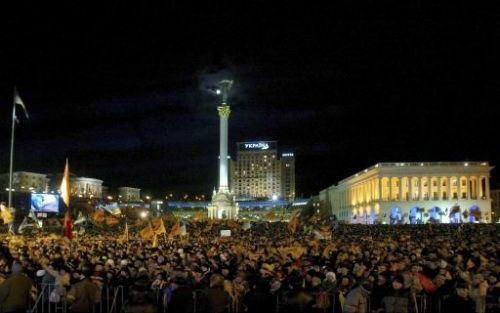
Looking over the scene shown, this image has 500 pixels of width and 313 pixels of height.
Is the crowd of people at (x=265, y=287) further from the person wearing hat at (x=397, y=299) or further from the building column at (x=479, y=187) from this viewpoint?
the building column at (x=479, y=187)

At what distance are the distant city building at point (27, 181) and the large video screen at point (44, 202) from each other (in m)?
46.2

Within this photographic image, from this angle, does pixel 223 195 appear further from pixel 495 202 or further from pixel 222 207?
pixel 495 202

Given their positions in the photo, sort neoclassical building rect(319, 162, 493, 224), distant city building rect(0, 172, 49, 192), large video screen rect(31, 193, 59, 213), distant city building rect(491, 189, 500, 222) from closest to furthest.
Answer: large video screen rect(31, 193, 59, 213) → neoclassical building rect(319, 162, 493, 224) → distant city building rect(0, 172, 49, 192) → distant city building rect(491, 189, 500, 222)

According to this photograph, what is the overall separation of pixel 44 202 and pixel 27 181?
60469 mm

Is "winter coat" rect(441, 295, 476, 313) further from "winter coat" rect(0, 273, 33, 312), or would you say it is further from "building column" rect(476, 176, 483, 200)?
"building column" rect(476, 176, 483, 200)

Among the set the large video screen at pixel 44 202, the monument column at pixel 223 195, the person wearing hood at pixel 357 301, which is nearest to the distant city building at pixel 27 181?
the large video screen at pixel 44 202

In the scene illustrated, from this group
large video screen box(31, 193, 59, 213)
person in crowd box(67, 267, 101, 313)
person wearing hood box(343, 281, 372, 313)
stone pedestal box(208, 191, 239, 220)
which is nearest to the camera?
person wearing hood box(343, 281, 372, 313)

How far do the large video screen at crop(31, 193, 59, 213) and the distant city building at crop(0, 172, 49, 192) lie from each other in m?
46.2

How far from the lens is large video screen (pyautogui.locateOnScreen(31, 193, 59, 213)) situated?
295 ft

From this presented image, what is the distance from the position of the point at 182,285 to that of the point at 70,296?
2258mm

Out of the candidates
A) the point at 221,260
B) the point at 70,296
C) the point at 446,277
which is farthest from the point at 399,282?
the point at 221,260

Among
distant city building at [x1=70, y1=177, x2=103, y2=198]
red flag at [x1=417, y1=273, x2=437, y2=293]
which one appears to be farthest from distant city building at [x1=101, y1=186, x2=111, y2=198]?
red flag at [x1=417, y1=273, x2=437, y2=293]

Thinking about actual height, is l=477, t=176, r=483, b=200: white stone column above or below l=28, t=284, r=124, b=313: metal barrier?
above

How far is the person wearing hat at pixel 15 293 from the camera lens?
9836 millimetres
